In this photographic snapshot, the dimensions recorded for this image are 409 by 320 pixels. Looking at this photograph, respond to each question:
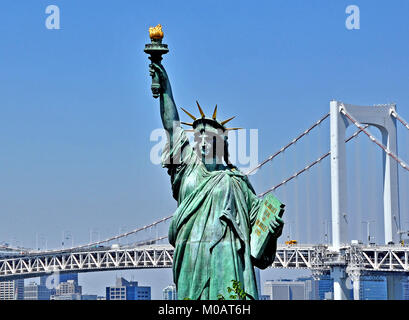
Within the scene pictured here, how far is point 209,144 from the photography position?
14906mm

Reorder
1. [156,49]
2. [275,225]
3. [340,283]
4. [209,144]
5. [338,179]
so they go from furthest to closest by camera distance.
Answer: [340,283] < [338,179] < [209,144] < [156,49] < [275,225]

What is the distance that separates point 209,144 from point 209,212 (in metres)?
0.87

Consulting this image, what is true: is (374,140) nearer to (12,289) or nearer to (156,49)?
(156,49)

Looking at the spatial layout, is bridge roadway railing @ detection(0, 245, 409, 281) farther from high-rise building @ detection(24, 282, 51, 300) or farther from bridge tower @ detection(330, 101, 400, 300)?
high-rise building @ detection(24, 282, 51, 300)

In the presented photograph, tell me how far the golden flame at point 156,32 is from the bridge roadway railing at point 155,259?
118ft

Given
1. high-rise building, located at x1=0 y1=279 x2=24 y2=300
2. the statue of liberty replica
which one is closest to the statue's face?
the statue of liberty replica

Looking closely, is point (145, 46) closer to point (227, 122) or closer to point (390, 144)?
point (227, 122)

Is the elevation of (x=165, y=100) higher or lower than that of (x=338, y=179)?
lower

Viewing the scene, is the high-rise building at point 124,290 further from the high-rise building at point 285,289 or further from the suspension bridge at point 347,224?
the suspension bridge at point 347,224

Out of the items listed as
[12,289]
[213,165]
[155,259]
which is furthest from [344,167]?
[12,289]

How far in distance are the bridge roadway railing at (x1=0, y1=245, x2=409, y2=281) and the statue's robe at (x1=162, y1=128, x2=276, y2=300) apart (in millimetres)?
35520

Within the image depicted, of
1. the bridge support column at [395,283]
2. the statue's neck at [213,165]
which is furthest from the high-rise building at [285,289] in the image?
the statue's neck at [213,165]

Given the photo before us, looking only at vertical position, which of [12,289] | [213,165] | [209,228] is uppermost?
[12,289]

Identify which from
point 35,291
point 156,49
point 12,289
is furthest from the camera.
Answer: point 12,289
